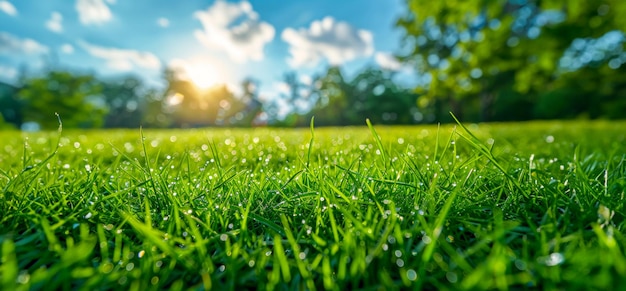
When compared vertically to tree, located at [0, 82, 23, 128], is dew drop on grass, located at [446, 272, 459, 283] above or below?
above

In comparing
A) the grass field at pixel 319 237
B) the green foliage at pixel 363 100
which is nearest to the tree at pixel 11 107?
the green foliage at pixel 363 100

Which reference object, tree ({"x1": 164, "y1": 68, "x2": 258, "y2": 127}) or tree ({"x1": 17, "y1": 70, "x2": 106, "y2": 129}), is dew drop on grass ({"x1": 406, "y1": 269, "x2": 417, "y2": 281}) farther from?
tree ({"x1": 164, "y1": 68, "x2": 258, "y2": 127})

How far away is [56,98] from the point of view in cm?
3181

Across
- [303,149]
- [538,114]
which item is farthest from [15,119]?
[538,114]

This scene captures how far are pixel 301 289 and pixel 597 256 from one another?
1.90 feet

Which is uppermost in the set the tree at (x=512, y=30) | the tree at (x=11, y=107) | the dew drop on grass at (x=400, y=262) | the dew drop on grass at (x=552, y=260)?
the tree at (x=512, y=30)

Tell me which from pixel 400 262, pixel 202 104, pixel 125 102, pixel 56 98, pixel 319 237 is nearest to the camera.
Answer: pixel 400 262

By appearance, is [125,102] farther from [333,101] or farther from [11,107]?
[333,101]

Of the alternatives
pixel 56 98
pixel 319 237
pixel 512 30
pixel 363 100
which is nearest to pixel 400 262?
pixel 319 237

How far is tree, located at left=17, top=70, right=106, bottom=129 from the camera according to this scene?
31.4m

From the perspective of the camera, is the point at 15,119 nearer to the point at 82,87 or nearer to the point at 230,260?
the point at 82,87

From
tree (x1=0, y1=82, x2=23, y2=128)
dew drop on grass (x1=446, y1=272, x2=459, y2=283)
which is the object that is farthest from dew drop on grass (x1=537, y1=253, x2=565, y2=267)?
tree (x1=0, y1=82, x2=23, y2=128)

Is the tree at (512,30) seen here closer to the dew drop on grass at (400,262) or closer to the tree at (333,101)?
the dew drop on grass at (400,262)

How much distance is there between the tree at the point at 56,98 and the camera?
31.4m
